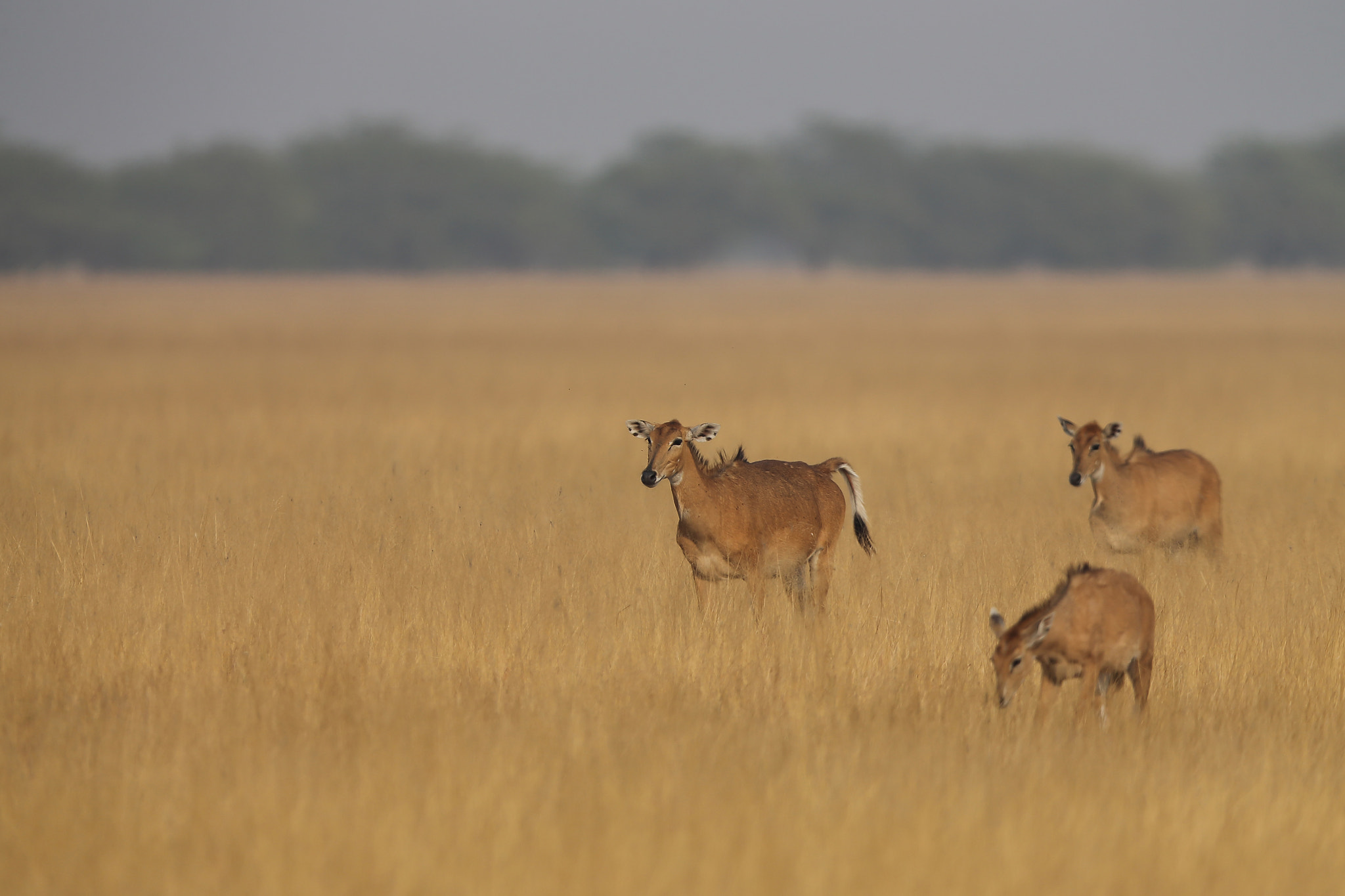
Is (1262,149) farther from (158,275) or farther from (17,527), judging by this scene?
(17,527)

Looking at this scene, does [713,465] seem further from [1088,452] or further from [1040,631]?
[1040,631]

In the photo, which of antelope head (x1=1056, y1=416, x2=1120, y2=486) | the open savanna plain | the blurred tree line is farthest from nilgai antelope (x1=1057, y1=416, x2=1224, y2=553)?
the blurred tree line

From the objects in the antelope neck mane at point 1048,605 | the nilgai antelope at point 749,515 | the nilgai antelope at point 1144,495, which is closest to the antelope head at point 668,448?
the nilgai antelope at point 749,515

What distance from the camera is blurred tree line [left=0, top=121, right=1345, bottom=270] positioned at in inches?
4596

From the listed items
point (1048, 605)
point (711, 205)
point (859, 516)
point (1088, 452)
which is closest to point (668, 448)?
point (859, 516)

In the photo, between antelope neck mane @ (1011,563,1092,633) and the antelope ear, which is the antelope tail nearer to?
antelope neck mane @ (1011,563,1092,633)

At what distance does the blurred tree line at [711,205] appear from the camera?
117 m

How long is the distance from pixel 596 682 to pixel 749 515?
2.19 meters

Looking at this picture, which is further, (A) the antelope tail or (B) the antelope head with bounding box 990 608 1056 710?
(A) the antelope tail

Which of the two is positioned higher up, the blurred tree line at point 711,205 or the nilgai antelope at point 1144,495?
the blurred tree line at point 711,205

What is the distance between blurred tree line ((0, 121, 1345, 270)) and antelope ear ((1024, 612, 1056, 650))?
111031 millimetres

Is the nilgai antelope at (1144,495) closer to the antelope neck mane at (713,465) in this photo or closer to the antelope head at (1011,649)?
the antelope neck mane at (713,465)

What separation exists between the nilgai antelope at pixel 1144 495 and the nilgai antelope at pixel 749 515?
225 cm

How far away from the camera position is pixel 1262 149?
140 metres
